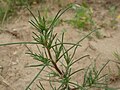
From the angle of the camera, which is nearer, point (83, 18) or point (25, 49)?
point (25, 49)

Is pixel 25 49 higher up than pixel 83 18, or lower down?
lower down

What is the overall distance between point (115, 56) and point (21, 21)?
1.08 metres

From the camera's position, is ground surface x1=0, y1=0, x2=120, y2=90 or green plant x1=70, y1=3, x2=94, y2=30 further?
green plant x1=70, y1=3, x2=94, y2=30

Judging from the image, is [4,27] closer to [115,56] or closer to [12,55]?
[12,55]

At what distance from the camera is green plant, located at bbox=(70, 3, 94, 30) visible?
2.53 m

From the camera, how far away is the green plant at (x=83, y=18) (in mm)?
2529

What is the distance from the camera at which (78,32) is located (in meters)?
2.48

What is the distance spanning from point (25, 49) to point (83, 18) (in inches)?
25.6

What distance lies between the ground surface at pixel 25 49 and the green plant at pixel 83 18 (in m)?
0.06

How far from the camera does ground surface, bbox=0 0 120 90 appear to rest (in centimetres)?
199

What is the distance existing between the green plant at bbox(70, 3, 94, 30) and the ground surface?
63 mm

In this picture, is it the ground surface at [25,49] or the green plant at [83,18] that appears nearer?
the ground surface at [25,49]

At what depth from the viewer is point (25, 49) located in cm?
230

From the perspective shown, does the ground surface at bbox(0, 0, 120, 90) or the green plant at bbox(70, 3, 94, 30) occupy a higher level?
the green plant at bbox(70, 3, 94, 30)
